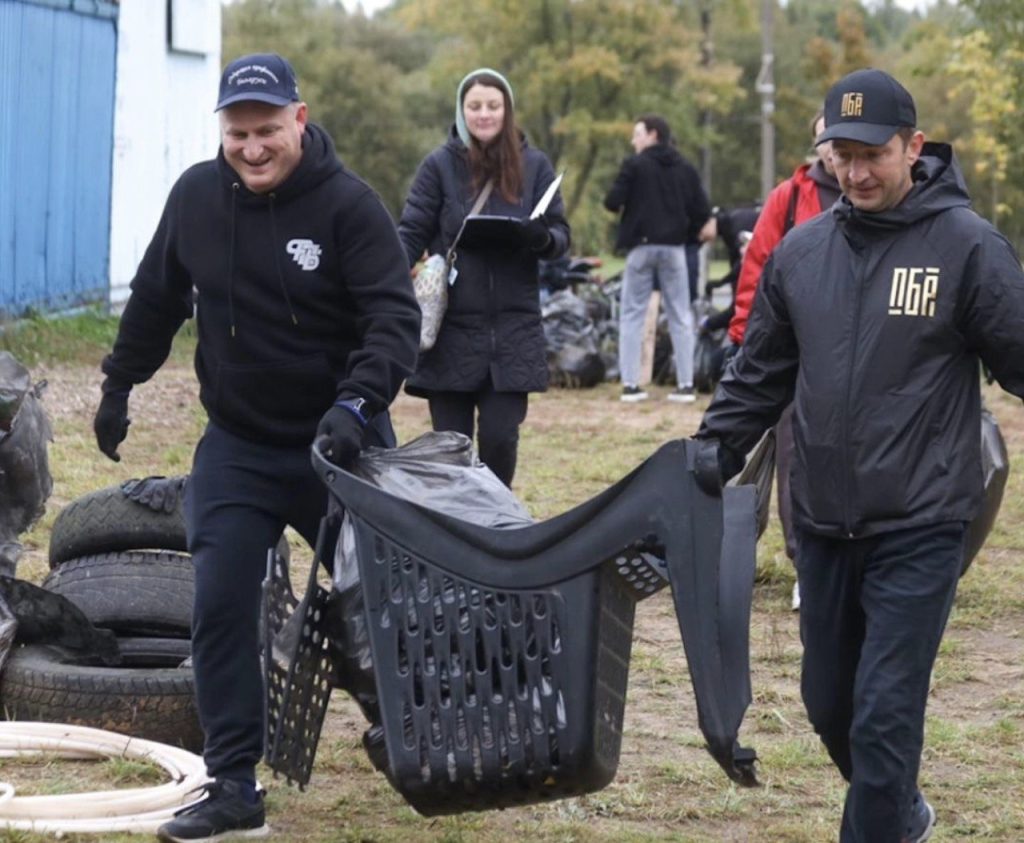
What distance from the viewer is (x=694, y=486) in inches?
151

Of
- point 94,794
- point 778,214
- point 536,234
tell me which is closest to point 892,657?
point 94,794

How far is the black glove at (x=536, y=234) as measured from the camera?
7.30 m

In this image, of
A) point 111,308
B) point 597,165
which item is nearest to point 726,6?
point 597,165

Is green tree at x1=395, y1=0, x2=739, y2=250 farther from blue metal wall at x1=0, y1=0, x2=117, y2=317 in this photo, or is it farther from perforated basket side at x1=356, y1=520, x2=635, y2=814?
perforated basket side at x1=356, y1=520, x2=635, y2=814

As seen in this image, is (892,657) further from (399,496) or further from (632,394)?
(632,394)

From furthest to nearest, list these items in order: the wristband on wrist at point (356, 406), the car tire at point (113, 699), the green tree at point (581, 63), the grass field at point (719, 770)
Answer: the green tree at point (581, 63), the car tire at point (113, 699), the grass field at point (719, 770), the wristband on wrist at point (356, 406)

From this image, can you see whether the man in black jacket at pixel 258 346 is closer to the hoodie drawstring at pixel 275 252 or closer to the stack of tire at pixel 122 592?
the hoodie drawstring at pixel 275 252

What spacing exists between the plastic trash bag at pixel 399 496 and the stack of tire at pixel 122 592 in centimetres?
134

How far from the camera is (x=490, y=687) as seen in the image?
146 inches

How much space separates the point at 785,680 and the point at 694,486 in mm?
2967

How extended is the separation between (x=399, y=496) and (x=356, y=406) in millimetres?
406

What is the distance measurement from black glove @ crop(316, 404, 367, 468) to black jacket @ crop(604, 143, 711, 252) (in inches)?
397

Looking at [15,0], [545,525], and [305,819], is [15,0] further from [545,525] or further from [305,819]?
[545,525]

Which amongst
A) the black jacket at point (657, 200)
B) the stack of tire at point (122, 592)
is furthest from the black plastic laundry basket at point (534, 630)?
the black jacket at point (657, 200)
